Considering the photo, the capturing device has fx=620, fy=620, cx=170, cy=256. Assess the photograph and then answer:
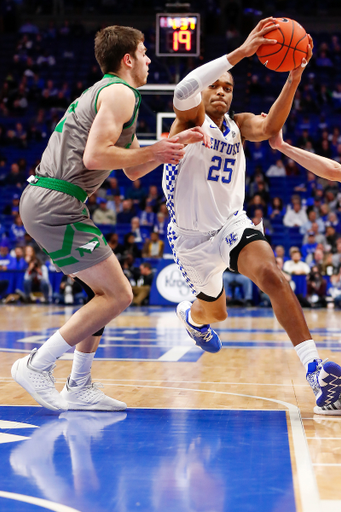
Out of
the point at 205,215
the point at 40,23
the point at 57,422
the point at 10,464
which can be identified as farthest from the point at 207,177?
the point at 40,23

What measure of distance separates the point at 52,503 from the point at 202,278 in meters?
2.70

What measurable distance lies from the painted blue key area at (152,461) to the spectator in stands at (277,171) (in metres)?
14.8

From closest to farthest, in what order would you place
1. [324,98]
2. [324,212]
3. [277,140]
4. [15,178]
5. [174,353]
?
[277,140]
[174,353]
[324,212]
[15,178]
[324,98]

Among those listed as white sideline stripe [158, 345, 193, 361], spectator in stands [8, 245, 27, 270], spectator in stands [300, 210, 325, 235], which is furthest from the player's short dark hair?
spectator in stands [300, 210, 325, 235]

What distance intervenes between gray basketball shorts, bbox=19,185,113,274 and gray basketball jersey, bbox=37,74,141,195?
0.13 metres

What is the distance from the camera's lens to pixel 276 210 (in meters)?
16.1

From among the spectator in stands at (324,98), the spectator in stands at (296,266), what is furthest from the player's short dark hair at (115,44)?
the spectator in stands at (324,98)

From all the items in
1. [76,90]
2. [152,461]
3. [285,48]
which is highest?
[285,48]

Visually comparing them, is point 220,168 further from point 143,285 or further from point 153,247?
point 153,247

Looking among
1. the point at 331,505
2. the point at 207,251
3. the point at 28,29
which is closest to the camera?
the point at 331,505

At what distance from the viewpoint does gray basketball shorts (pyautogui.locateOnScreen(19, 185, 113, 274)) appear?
3648 mm

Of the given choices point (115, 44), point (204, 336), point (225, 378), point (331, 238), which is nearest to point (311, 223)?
point (331, 238)

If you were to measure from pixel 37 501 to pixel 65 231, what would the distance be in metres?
1.74

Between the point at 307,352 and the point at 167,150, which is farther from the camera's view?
the point at 307,352
